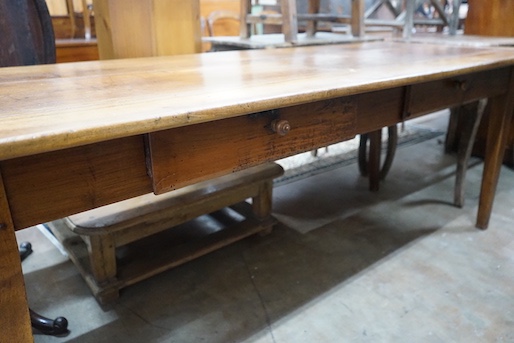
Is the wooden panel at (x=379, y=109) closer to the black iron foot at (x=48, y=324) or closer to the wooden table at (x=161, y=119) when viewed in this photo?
the wooden table at (x=161, y=119)

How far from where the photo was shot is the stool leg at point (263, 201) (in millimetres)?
1654

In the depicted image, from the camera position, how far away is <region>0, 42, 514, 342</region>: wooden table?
575 mm

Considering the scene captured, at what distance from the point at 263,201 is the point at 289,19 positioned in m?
0.87

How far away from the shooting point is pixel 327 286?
143 centimetres

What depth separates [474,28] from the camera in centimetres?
262

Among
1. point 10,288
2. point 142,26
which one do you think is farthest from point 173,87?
point 142,26

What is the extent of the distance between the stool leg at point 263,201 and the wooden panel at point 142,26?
0.64m

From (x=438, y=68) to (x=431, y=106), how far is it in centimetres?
20

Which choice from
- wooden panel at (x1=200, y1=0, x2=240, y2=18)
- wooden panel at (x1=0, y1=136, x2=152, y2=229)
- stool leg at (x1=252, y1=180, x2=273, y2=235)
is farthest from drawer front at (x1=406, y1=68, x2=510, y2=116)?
wooden panel at (x1=200, y1=0, x2=240, y2=18)

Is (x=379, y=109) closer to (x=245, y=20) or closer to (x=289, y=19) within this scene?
(x=289, y=19)

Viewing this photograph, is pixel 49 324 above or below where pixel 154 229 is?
below

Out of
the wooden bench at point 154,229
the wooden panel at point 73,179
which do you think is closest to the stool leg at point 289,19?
the wooden bench at point 154,229

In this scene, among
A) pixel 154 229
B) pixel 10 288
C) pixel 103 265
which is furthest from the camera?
pixel 154 229

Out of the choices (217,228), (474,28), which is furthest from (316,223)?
(474,28)
